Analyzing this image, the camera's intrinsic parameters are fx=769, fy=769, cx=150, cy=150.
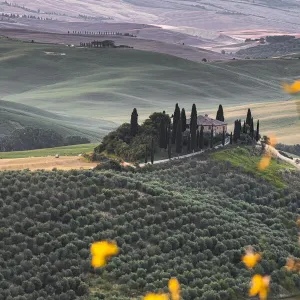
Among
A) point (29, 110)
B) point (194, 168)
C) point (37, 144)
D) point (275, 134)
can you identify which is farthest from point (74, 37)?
point (194, 168)

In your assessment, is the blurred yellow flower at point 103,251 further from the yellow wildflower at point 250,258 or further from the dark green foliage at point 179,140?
the dark green foliage at point 179,140

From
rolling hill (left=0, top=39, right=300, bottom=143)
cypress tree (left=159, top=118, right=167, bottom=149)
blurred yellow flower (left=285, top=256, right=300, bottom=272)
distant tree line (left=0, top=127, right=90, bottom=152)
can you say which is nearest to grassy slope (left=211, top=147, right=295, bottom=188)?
cypress tree (left=159, top=118, right=167, bottom=149)

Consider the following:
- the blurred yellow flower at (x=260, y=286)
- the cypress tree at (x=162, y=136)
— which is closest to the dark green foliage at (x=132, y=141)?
the cypress tree at (x=162, y=136)

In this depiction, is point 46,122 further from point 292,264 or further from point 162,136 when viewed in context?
point 292,264

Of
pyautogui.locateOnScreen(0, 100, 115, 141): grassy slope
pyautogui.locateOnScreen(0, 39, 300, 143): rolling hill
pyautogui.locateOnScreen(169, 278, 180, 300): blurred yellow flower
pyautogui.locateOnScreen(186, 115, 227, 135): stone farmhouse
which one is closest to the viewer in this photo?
pyautogui.locateOnScreen(169, 278, 180, 300): blurred yellow flower

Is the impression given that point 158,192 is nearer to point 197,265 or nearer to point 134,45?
point 197,265

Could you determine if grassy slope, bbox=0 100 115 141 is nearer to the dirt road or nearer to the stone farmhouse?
the stone farmhouse
